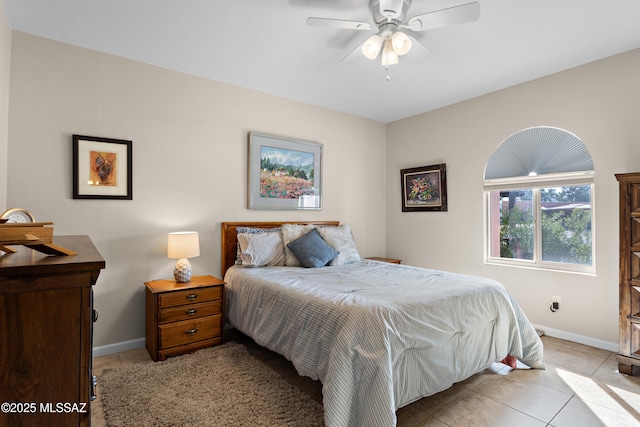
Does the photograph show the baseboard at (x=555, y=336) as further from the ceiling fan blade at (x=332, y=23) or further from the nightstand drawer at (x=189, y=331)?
the ceiling fan blade at (x=332, y=23)

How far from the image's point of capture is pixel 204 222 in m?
3.37

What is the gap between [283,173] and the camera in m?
3.93

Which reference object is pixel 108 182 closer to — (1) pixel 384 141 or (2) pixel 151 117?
(2) pixel 151 117

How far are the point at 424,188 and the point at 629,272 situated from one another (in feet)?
7.54

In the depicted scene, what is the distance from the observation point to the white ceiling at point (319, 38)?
2238 mm

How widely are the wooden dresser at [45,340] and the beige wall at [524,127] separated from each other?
3829 mm

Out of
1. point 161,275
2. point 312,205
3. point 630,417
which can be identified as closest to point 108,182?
point 161,275

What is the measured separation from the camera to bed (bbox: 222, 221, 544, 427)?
1.67 m

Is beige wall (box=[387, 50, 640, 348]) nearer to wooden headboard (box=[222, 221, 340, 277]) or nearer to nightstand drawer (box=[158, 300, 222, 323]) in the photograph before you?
wooden headboard (box=[222, 221, 340, 277])

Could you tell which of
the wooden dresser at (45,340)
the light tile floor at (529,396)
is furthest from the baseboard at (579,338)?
the wooden dresser at (45,340)

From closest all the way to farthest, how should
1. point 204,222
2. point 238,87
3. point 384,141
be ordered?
point 204,222, point 238,87, point 384,141

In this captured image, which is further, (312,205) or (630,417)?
(312,205)

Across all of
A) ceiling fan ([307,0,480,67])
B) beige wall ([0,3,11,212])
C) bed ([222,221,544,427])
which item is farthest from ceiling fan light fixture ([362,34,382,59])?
beige wall ([0,3,11,212])

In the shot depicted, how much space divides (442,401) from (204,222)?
103 inches
